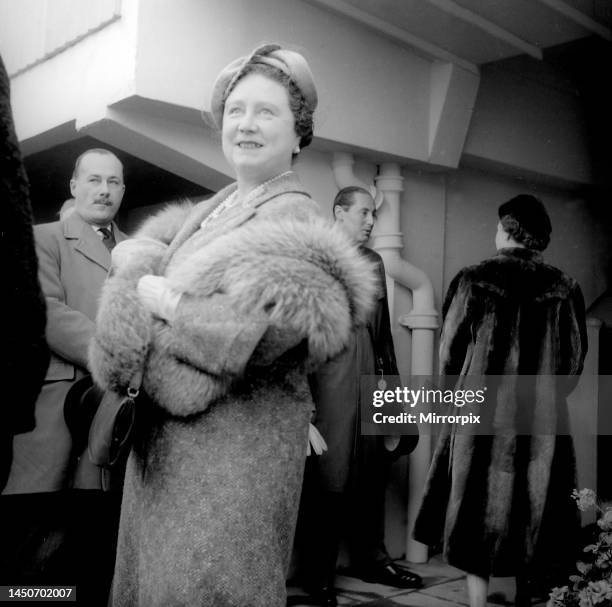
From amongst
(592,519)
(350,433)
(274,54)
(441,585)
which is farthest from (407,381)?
(274,54)

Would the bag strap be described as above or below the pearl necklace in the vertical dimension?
below

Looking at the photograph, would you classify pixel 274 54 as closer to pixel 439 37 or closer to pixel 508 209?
pixel 508 209

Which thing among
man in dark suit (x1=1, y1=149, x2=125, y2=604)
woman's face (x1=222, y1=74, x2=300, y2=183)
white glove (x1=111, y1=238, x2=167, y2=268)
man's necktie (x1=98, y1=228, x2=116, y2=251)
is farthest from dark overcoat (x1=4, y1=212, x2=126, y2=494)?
woman's face (x1=222, y1=74, x2=300, y2=183)

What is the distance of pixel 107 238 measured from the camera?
2.68m

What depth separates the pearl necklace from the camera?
1616 millimetres

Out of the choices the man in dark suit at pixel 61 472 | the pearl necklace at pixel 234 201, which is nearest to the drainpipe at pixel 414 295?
the man in dark suit at pixel 61 472

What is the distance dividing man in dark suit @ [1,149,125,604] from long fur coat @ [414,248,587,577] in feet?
4.13

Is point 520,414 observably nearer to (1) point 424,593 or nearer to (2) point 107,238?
(1) point 424,593

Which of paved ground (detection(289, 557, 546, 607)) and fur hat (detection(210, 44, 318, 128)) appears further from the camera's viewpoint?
paved ground (detection(289, 557, 546, 607))

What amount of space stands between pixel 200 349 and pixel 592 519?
3.07 m

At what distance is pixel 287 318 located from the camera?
1.40 m

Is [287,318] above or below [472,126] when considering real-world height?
below

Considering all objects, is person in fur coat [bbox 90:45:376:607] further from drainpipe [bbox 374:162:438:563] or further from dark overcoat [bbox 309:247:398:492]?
drainpipe [bbox 374:162:438:563]

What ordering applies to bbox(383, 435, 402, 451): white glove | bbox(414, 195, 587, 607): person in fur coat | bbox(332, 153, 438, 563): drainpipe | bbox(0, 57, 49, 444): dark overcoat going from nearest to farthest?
bbox(0, 57, 49, 444): dark overcoat → bbox(414, 195, 587, 607): person in fur coat → bbox(383, 435, 402, 451): white glove → bbox(332, 153, 438, 563): drainpipe
